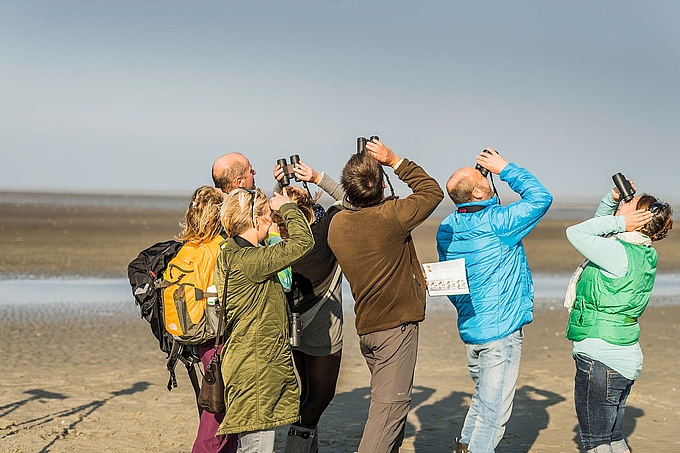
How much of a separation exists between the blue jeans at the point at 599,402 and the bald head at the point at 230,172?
242 cm

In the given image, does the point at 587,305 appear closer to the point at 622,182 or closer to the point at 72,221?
the point at 622,182

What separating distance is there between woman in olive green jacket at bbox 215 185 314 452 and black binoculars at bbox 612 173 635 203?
1889mm

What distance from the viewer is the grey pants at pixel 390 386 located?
4820mm

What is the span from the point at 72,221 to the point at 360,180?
36.1 meters

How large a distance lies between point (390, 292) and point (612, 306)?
1274mm

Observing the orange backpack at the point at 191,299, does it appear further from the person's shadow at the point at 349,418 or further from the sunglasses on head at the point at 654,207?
the sunglasses on head at the point at 654,207

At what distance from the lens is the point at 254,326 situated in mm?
4562

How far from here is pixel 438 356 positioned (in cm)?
1080

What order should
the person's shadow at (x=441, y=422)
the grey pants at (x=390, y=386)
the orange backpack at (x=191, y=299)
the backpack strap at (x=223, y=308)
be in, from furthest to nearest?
the person's shadow at (x=441, y=422) < the grey pants at (x=390, y=386) < the orange backpack at (x=191, y=299) < the backpack strap at (x=223, y=308)

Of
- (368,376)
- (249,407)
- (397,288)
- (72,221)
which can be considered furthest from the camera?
(72,221)

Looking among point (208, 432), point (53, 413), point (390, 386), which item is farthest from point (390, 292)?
point (53, 413)

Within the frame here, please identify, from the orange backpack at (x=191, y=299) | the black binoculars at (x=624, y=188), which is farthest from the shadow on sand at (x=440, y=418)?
the black binoculars at (x=624, y=188)

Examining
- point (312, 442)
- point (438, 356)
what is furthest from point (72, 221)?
point (312, 442)

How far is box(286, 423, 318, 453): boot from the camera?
5445 millimetres
